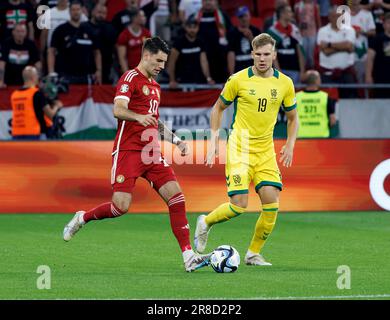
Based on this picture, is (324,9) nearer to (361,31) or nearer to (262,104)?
(361,31)

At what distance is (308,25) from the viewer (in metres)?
23.0

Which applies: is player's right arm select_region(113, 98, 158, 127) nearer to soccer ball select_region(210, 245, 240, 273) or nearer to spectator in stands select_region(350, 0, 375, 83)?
soccer ball select_region(210, 245, 240, 273)

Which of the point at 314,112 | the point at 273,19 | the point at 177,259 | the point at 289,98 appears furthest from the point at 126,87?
the point at 273,19

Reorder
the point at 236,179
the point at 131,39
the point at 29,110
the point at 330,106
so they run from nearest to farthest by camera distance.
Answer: the point at 236,179 → the point at 29,110 → the point at 330,106 → the point at 131,39

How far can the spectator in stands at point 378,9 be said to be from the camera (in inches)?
912

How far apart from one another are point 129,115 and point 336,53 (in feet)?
36.5

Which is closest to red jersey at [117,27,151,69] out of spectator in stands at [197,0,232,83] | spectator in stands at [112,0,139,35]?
spectator in stands at [112,0,139,35]

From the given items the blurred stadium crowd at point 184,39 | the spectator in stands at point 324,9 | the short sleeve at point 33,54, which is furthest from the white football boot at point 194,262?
the spectator in stands at point 324,9

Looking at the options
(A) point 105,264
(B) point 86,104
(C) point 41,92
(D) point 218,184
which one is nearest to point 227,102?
(A) point 105,264

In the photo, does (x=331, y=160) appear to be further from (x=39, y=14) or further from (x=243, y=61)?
(x=39, y=14)

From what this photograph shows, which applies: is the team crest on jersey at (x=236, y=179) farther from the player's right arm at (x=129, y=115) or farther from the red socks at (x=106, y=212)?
the red socks at (x=106, y=212)

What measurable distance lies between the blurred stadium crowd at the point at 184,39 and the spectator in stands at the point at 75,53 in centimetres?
2

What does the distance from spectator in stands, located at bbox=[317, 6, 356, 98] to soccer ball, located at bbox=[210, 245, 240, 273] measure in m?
11.0

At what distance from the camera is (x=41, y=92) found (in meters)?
19.1
